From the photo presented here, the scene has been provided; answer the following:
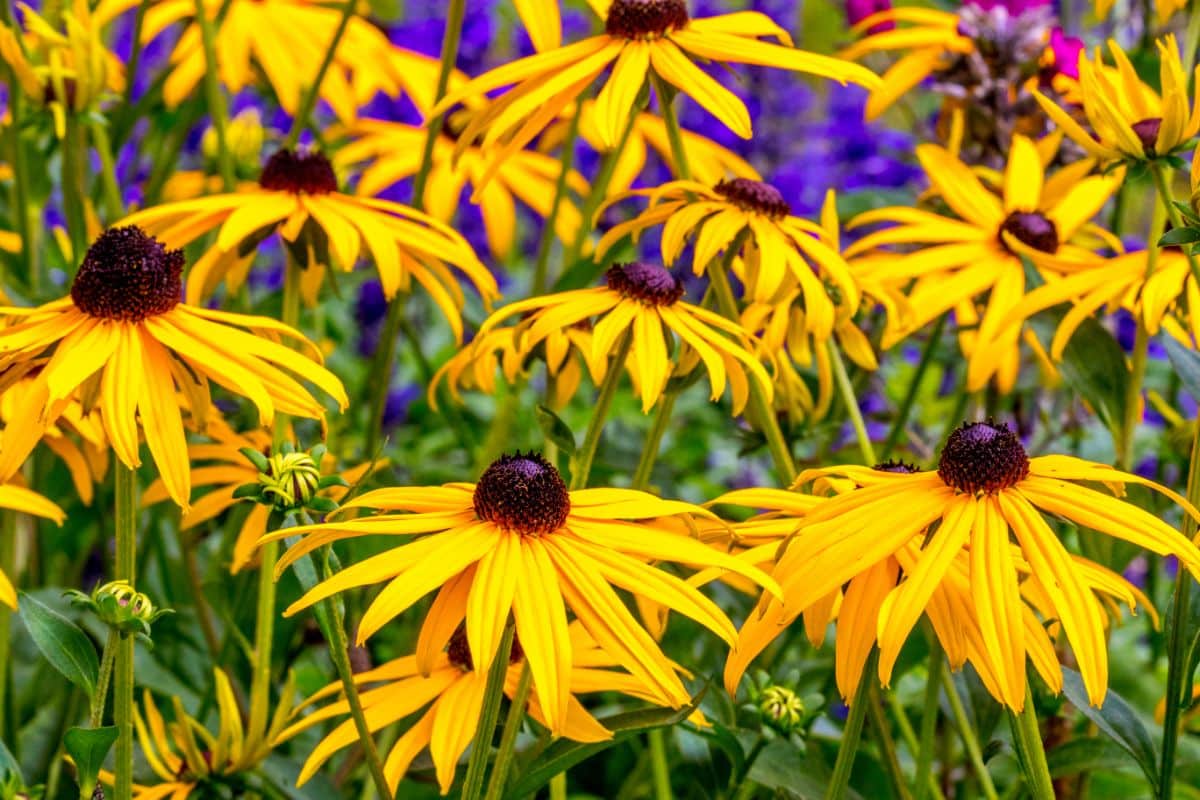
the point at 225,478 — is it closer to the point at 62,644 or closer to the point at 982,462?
the point at 62,644

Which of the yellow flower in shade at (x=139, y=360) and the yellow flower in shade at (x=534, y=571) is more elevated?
the yellow flower in shade at (x=139, y=360)

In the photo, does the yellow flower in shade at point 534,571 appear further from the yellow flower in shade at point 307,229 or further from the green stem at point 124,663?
the yellow flower in shade at point 307,229

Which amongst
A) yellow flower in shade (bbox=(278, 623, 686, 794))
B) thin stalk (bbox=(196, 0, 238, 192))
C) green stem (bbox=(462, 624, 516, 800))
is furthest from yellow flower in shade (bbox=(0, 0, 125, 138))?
green stem (bbox=(462, 624, 516, 800))

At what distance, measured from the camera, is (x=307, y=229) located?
0.95 metres

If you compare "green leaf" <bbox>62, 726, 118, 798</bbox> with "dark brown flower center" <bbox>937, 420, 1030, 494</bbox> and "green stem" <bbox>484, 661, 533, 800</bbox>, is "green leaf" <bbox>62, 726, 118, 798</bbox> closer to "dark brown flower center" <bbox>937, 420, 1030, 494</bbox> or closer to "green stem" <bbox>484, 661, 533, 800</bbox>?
"green stem" <bbox>484, 661, 533, 800</bbox>

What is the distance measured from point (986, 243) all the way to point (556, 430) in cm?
44

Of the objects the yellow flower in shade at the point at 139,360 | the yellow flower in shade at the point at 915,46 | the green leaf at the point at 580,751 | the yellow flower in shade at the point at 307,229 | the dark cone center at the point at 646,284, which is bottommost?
the green leaf at the point at 580,751

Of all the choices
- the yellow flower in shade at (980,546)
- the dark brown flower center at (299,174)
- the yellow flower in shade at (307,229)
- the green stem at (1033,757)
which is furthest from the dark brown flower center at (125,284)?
the green stem at (1033,757)

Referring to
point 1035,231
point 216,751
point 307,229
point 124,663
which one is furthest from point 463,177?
point 124,663

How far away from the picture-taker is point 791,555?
63cm

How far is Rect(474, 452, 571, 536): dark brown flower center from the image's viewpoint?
63 cm

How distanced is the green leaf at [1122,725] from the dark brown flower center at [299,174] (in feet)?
1.77

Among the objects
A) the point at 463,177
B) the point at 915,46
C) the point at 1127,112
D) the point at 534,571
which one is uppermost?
the point at 915,46

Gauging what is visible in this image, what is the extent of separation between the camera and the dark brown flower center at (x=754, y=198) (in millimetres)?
900
